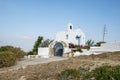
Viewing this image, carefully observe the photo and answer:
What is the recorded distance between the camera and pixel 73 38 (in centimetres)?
3866

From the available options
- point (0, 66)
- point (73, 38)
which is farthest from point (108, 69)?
point (73, 38)

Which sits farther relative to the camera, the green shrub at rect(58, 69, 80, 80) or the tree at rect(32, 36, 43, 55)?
the tree at rect(32, 36, 43, 55)

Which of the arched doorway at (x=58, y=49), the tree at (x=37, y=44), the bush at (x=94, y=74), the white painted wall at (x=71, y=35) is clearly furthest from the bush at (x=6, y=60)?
the tree at (x=37, y=44)

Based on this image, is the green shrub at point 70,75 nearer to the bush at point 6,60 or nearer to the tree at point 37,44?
the bush at point 6,60

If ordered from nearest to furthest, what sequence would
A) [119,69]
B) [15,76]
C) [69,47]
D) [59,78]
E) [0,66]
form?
[119,69]
[59,78]
[15,76]
[0,66]
[69,47]

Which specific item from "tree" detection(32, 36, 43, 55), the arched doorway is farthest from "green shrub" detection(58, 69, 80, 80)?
"tree" detection(32, 36, 43, 55)

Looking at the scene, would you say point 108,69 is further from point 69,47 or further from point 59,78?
point 69,47

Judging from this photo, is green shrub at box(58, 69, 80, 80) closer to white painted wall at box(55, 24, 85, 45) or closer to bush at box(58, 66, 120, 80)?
bush at box(58, 66, 120, 80)

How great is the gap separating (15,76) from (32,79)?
1949 millimetres

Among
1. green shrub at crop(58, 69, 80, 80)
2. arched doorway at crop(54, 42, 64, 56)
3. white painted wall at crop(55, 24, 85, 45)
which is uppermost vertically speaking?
white painted wall at crop(55, 24, 85, 45)

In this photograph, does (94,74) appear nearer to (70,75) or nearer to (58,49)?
(70,75)

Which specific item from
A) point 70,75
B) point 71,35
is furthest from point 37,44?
point 70,75

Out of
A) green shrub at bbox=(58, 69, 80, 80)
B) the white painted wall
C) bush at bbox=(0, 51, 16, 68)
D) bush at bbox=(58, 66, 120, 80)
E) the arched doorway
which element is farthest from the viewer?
the white painted wall

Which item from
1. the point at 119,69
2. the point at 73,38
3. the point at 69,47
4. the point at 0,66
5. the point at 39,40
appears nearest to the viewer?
the point at 119,69
